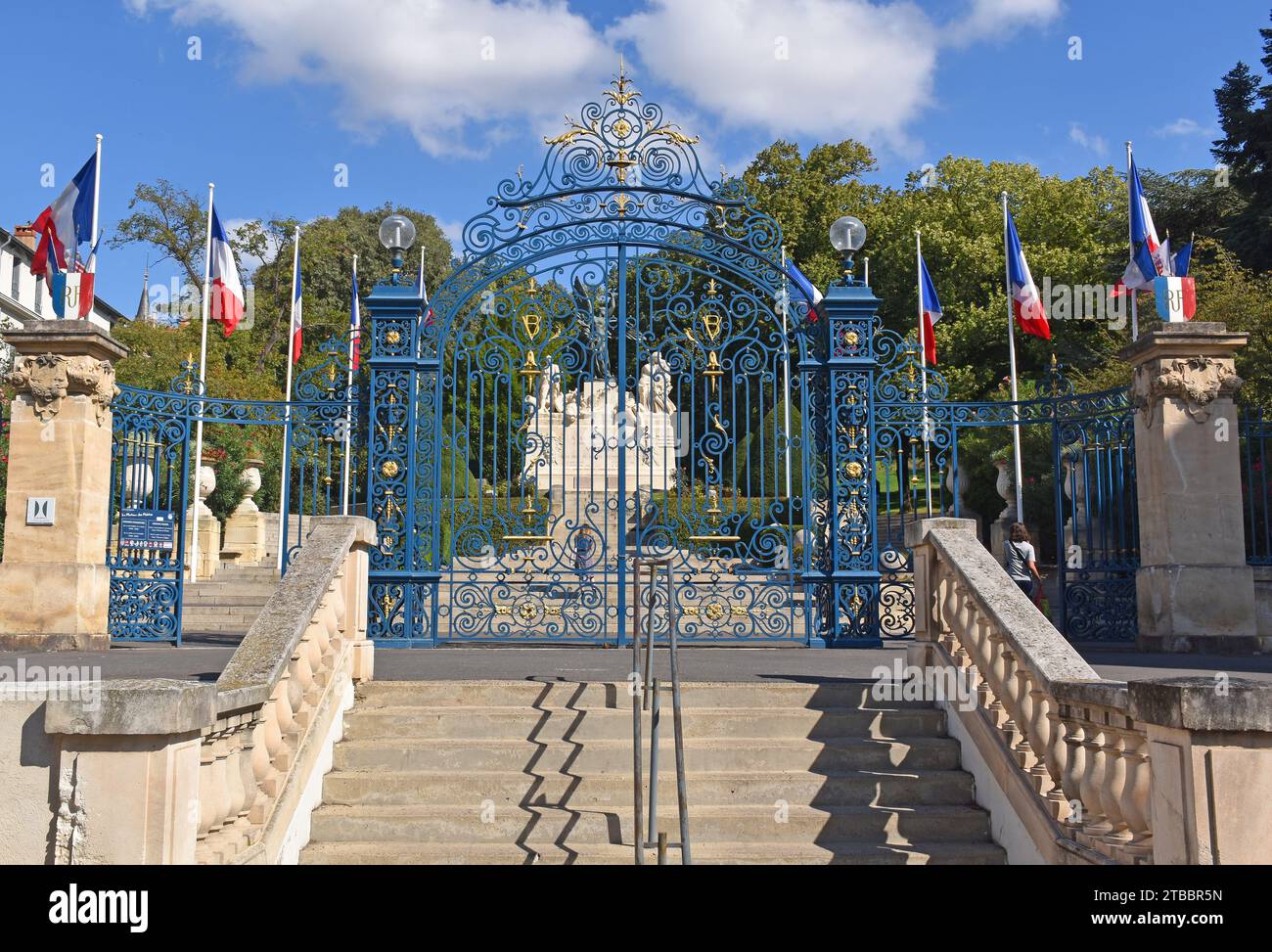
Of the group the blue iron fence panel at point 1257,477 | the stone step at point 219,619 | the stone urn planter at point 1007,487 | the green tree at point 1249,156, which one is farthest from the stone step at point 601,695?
the green tree at point 1249,156

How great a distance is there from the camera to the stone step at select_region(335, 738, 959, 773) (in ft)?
22.3

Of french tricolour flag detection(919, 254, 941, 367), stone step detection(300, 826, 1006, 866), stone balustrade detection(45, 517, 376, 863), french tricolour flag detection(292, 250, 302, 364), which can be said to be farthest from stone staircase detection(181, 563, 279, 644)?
french tricolour flag detection(919, 254, 941, 367)

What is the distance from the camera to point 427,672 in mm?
8562

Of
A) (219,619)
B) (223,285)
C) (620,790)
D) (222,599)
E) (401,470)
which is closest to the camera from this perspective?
(620,790)

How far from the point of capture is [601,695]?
7.40m

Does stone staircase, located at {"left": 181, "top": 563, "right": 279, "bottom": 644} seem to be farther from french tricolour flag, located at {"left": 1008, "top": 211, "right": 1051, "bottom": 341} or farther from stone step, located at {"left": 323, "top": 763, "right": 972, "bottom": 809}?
french tricolour flag, located at {"left": 1008, "top": 211, "right": 1051, "bottom": 341}

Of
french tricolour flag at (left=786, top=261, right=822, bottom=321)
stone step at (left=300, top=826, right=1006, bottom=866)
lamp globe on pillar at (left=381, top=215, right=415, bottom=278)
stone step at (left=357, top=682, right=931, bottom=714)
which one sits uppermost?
lamp globe on pillar at (left=381, top=215, right=415, bottom=278)

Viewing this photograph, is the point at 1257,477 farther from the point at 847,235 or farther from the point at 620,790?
the point at 620,790

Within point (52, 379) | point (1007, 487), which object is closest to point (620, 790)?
point (52, 379)

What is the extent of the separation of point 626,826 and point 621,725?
1010mm

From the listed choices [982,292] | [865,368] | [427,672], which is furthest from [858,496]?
[982,292]

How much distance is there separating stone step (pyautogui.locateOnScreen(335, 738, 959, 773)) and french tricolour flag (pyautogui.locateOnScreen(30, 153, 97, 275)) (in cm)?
862

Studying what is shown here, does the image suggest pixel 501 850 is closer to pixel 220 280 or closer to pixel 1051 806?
pixel 1051 806

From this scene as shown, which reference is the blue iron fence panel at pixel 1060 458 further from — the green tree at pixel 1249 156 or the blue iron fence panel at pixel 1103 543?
the green tree at pixel 1249 156
